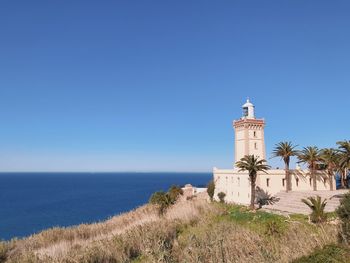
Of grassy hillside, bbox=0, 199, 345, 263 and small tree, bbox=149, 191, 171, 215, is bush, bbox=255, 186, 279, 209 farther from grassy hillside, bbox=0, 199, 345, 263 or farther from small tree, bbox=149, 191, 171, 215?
small tree, bbox=149, 191, 171, 215

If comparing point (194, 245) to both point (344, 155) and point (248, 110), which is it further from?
point (248, 110)

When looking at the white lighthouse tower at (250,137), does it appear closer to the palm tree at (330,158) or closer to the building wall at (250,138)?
the building wall at (250,138)

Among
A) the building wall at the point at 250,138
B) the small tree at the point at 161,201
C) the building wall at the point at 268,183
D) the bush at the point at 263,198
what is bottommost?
the small tree at the point at 161,201

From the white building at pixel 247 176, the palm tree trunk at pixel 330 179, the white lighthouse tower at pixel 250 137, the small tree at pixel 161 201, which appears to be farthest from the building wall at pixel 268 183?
the small tree at pixel 161 201

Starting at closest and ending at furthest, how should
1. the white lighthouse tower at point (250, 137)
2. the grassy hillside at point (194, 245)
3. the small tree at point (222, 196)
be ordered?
1. the grassy hillside at point (194, 245)
2. the white lighthouse tower at point (250, 137)
3. the small tree at point (222, 196)

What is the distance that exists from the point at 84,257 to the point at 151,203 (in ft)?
98.1

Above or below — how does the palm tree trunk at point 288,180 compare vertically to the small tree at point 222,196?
above

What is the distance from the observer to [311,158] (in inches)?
1379

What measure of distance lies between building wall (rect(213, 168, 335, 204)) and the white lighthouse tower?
3151 mm

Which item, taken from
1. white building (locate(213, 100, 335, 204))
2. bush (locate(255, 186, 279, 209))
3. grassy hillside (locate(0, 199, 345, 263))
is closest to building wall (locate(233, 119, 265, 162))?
white building (locate(213, 100, 335, 204))

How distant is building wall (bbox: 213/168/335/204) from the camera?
35.6m

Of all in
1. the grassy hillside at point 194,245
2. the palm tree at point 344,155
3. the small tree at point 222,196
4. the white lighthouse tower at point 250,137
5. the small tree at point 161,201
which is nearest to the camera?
the grassy hillside at point 194,245

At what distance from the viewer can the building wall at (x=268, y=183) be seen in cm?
3558

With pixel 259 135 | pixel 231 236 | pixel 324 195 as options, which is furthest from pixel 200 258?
pixel 259 135
